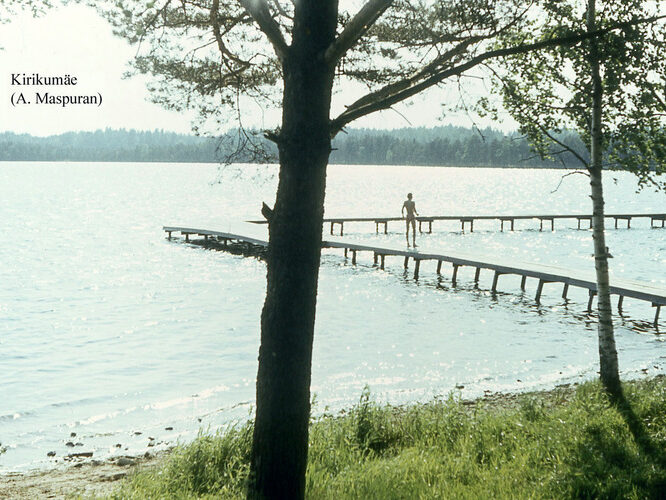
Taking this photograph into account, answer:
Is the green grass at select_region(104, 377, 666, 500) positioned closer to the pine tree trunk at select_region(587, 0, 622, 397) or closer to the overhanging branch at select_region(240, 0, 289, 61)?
the pine tree trunk at select_region(587, 0, 622, 397)

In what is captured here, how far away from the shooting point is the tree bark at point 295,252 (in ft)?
16.2

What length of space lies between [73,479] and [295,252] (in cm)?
470

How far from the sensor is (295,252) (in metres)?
4.98

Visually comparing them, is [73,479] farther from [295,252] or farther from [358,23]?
[358,23]

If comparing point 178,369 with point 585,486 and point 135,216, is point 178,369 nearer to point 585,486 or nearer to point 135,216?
point 585,486

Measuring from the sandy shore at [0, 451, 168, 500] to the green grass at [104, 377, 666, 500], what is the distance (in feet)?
2.62

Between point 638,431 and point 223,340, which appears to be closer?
point 638,431

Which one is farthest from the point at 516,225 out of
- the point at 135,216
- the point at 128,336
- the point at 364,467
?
the point at 364,467

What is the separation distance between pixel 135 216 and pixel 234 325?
178 ft

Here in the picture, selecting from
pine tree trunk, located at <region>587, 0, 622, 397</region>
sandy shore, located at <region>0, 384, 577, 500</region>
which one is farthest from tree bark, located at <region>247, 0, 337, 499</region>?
pine tree trunk, located at <region>587, 0, 622, 397</region>

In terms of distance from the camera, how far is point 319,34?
195 inches

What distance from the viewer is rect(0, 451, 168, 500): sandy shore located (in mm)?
7086

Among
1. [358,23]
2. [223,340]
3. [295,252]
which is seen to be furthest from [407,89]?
[223,340]

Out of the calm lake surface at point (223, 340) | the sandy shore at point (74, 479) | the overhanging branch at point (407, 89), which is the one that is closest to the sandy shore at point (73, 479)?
the sandy shore at point (74, 479)
